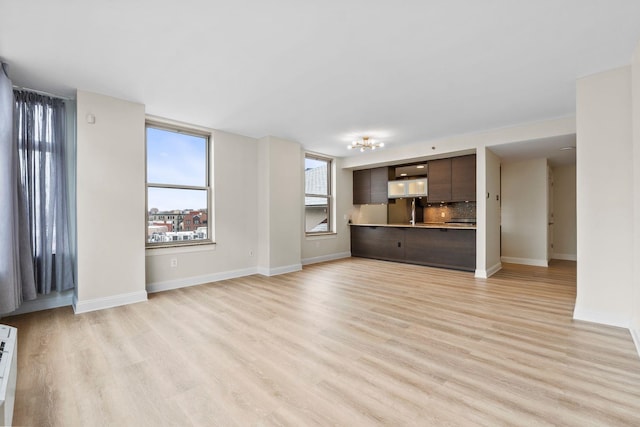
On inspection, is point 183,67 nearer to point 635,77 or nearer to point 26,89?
point 26,89

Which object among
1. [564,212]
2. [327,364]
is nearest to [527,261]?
[564,212]

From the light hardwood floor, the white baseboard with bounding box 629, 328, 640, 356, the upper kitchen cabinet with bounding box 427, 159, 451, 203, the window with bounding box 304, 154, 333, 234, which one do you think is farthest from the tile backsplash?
the white baseboard with bounding box 629, 328, 640, 356

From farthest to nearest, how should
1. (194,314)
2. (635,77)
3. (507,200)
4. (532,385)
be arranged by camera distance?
(507,200)
(194,314)
(635,77)
(532,385)

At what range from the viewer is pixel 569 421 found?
154cm

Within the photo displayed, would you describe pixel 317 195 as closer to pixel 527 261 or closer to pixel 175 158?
pixel 175 158

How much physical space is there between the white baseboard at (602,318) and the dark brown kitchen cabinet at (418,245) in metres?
2.42

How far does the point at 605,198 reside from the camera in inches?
113

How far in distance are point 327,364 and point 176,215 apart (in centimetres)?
357

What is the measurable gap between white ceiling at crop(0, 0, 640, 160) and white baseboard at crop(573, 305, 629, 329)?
2.49m

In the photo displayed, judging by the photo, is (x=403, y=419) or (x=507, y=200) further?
(x=507, y=200)

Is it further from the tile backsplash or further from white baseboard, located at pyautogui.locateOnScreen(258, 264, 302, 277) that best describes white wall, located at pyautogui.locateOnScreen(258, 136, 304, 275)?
the tile backsplash

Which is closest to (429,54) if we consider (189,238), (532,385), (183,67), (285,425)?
(183,67)

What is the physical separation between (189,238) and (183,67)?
110 inches

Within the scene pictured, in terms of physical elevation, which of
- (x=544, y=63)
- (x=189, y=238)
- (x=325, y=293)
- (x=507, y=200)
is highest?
(x=544, y=63)
